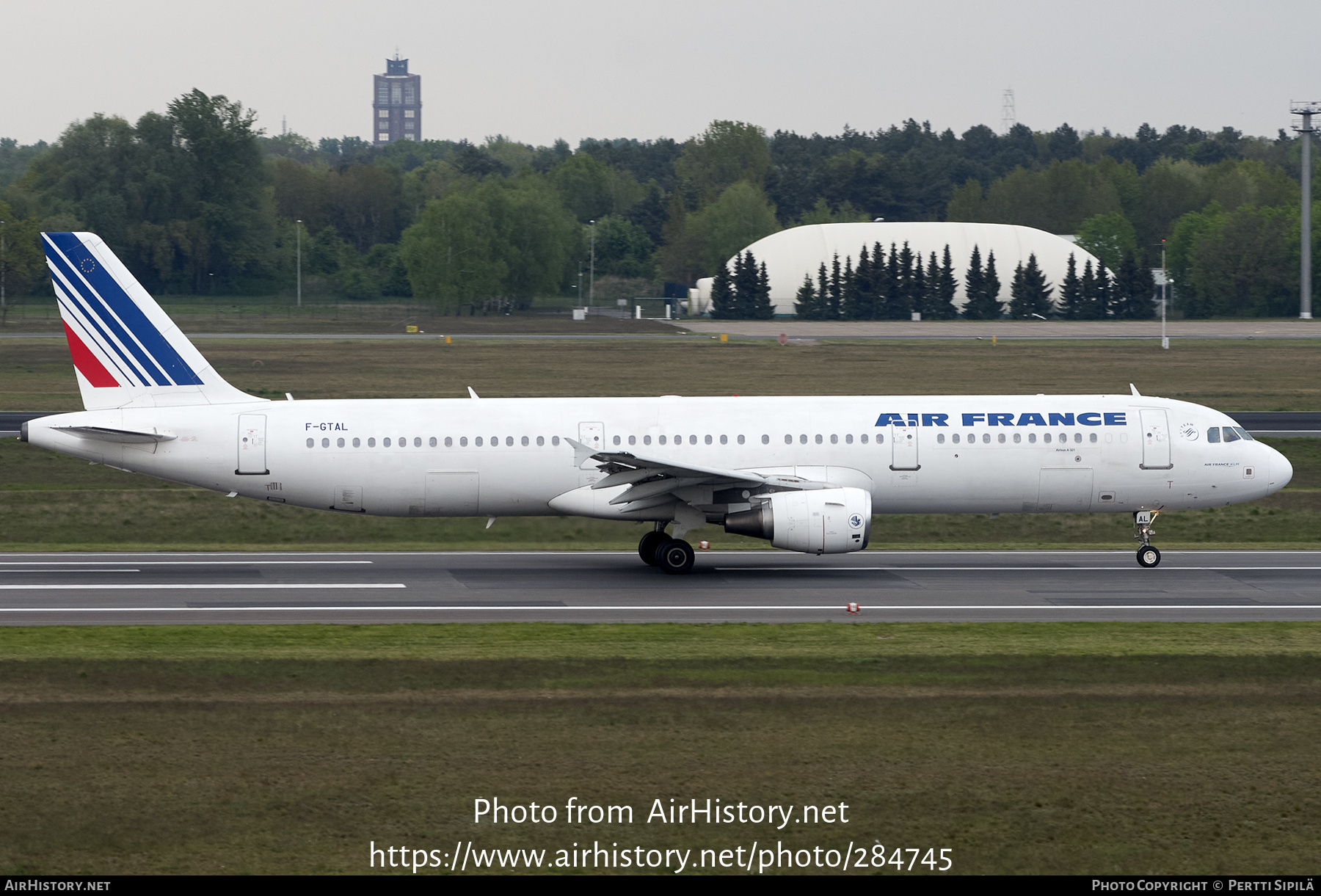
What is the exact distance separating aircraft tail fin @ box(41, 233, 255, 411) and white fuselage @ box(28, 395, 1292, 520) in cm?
50

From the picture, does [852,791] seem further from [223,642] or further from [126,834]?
[223,642]

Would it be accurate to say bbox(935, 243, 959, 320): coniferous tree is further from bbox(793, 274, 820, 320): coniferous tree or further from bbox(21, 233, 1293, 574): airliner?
bbox(21, 233, 1293, 574): airliner

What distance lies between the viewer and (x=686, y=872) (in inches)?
494

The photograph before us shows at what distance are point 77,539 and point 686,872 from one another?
97.2 ft

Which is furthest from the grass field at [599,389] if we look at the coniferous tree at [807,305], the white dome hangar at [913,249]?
the white dome hangar at [913,249]

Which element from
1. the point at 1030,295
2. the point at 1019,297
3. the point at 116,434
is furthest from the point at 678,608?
the point at 1019,297

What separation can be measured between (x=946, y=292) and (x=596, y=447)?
4449 inches

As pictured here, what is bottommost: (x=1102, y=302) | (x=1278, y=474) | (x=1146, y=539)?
(x=1146, y=539)

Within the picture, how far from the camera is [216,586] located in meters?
28.4

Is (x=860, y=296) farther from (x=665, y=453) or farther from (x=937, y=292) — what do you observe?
(x=665, y=453)

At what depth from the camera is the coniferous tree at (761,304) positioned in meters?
139

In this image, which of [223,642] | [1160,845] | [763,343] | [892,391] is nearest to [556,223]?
[763,343]

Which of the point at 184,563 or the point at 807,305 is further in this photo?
the point at 807,305

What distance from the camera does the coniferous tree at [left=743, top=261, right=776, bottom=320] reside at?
456ft
